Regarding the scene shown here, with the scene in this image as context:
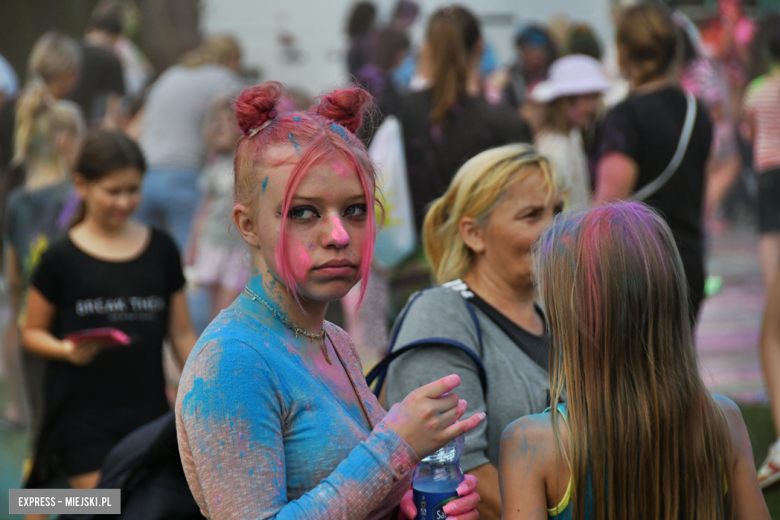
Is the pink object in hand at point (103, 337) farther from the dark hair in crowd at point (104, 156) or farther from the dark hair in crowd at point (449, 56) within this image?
the dark hair in crowd at point (449, 56)

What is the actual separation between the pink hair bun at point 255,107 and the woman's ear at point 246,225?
0.17 metres

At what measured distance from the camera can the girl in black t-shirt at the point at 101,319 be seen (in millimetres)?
3301

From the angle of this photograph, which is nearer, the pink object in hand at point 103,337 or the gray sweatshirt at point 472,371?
the gray sweatshirt at point 472,371

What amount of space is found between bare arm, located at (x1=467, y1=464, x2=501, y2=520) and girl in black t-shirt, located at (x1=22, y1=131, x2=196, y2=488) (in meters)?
1.75

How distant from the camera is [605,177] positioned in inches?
162

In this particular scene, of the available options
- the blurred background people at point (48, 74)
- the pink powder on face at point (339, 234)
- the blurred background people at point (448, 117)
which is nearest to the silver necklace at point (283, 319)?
the pink powder on face at point (339, 234)

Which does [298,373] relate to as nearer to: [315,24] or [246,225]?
[246,225]

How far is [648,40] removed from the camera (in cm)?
420

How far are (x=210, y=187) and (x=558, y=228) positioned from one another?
4.64m

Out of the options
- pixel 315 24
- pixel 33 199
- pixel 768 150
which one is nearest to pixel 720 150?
pixel 768 150

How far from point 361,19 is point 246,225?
26.2ft

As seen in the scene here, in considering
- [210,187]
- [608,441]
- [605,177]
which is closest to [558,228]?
[608,441]

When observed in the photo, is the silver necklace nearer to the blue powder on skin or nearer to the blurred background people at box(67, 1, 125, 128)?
the blue powder on skin

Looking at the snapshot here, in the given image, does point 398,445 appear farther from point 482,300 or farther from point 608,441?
point 482,300
